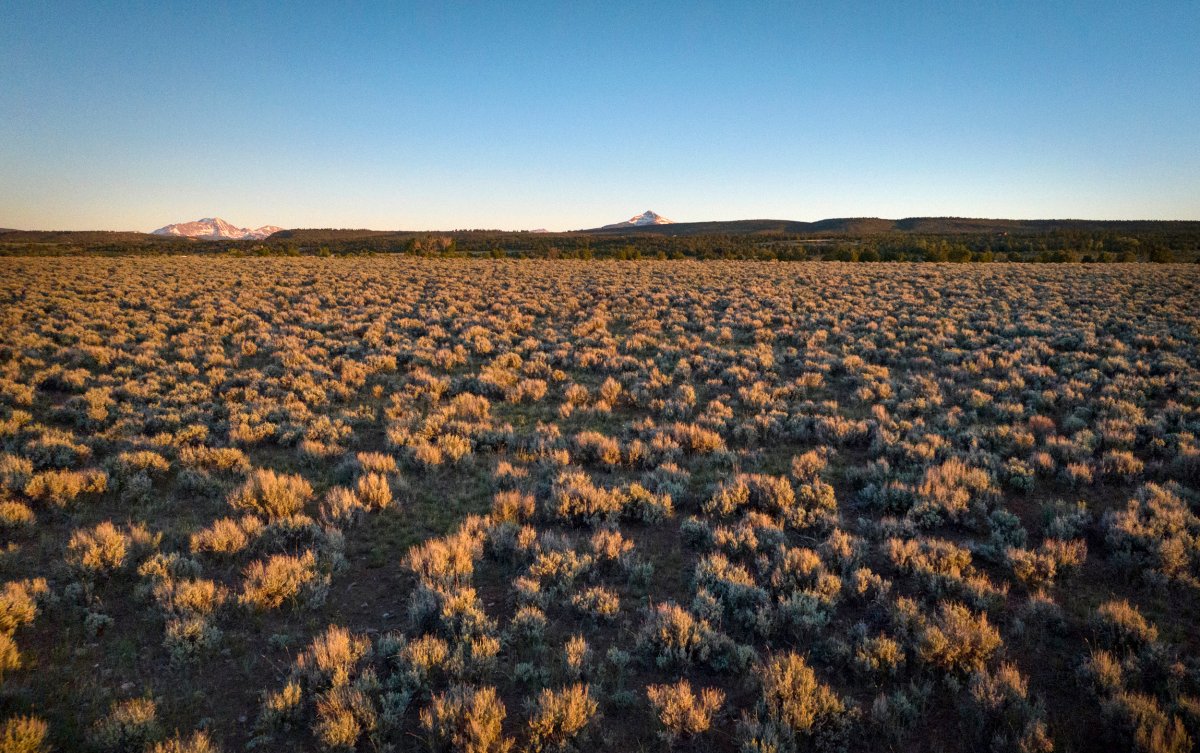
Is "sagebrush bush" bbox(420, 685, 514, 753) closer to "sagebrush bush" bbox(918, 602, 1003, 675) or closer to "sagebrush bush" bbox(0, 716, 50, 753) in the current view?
"sagebrush bush" bbox(0, 716, 50, 753)

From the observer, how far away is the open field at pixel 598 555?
12.1ft

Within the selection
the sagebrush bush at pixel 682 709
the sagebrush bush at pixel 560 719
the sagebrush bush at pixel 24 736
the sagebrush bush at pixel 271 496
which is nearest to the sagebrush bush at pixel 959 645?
the sagebrush bush at pixel 682 709

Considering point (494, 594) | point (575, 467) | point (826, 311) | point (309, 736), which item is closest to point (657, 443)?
point (575, 467)

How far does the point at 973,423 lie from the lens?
9.54 m

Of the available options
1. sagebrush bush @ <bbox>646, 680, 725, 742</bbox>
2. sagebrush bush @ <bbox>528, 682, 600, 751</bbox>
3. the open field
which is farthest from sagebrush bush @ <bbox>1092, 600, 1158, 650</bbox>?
sagebrush bush @ <bbox>528, 682, 600, 751</bbox>

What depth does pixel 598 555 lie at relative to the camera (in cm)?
557

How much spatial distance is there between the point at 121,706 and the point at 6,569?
9.85 feet

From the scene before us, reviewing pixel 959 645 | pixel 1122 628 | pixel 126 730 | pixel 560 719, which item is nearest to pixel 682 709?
pixel 560 719

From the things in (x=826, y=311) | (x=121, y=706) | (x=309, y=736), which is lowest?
(x=309, y=736)

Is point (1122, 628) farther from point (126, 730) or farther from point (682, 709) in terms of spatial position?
point (126, 730)

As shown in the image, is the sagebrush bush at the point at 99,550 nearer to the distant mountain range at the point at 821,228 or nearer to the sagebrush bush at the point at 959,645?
the sagebrush bush at the point at 959,645

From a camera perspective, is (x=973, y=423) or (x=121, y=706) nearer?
(x=121, y=706)

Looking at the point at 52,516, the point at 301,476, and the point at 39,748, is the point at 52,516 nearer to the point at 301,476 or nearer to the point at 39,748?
the point at 301,476

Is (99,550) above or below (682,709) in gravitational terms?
above
